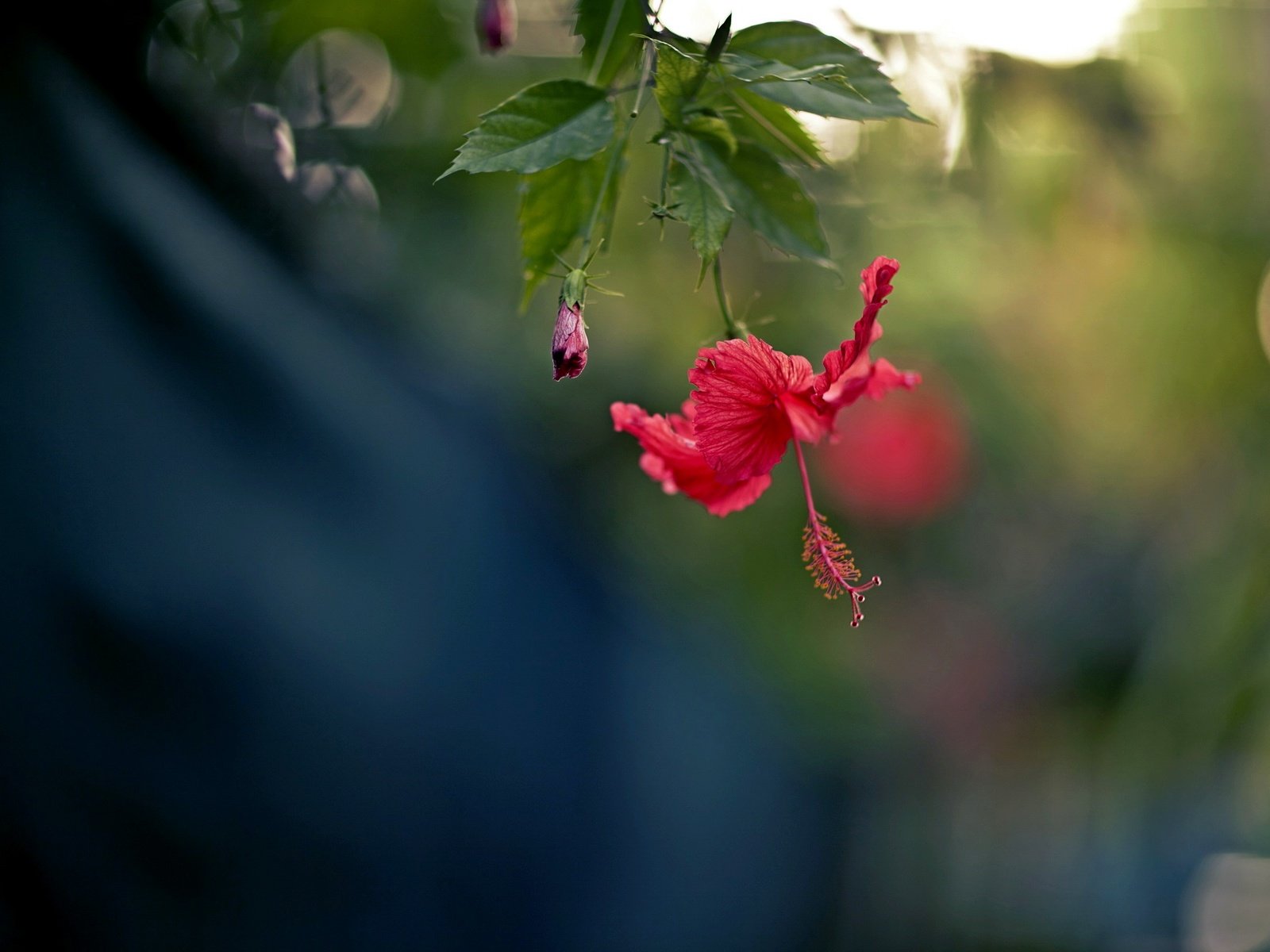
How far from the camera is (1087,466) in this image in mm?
2529

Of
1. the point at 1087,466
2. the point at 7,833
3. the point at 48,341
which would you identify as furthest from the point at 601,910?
the point at 1087,466

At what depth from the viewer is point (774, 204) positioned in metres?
0.55

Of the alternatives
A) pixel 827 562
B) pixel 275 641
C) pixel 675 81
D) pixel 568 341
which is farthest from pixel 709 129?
pixel 275 641

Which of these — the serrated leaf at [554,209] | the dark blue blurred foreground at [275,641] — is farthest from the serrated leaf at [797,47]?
the dark blue blurred foreground at [275,641]

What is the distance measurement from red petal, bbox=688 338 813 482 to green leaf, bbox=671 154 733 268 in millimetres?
78

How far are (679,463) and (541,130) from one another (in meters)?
0.24

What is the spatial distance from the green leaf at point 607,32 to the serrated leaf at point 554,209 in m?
0.06

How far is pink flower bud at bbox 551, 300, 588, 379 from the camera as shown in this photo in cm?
52

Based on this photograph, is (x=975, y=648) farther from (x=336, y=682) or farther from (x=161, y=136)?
(x=161, y=136)

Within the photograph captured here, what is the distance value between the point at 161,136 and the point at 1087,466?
227 cm

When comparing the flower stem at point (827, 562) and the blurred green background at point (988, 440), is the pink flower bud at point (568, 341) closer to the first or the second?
the flower stem at point (827, 562)

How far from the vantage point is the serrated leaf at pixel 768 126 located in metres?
0.54

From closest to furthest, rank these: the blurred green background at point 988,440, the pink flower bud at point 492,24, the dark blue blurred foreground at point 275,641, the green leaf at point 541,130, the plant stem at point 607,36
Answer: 1. the green leaf at point 541,130
2. the plant stem at point 607,36
3. the pink flower bud at point 492,24
4. the dark blue blurred foreground at point 275,641
5. the blurred green background at point 988,440

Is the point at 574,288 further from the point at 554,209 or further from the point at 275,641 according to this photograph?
the point at 275,641
